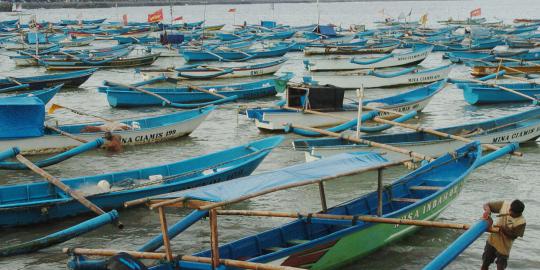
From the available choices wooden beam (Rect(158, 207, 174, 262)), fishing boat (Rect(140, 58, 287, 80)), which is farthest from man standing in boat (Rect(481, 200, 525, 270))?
fishing boat (Rect(140, 58, 287, 80))

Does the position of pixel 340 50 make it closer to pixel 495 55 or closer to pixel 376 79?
pixel 495 55

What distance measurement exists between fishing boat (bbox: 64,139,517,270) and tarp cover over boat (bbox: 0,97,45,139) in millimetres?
8793

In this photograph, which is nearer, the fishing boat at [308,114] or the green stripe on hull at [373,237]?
the green stripe on hull at [373,237]

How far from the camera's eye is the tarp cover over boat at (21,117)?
17719 millimetres

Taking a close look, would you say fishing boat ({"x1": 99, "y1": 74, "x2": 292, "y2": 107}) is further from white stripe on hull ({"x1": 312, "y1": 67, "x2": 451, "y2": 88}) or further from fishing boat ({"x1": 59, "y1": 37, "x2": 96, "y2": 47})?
fishing boat ({"x1": 59, "y1": 37, "x2": 96, "y2": 47})

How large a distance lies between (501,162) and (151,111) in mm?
14579

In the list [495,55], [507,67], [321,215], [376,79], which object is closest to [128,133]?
[321,215]

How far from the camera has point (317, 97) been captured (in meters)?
21.9

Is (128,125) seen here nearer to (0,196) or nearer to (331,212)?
(0,196)

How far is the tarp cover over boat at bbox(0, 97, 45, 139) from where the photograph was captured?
58.1ft

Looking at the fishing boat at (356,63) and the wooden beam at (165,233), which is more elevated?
the wooden beam at (165,233)

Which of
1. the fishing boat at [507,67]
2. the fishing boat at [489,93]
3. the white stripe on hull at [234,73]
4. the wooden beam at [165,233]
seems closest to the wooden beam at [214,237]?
the wooden beam at [165,233]

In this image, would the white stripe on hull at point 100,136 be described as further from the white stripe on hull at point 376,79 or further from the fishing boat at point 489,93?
the fishing boat at point 489,93

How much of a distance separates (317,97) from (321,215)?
10840 mm
